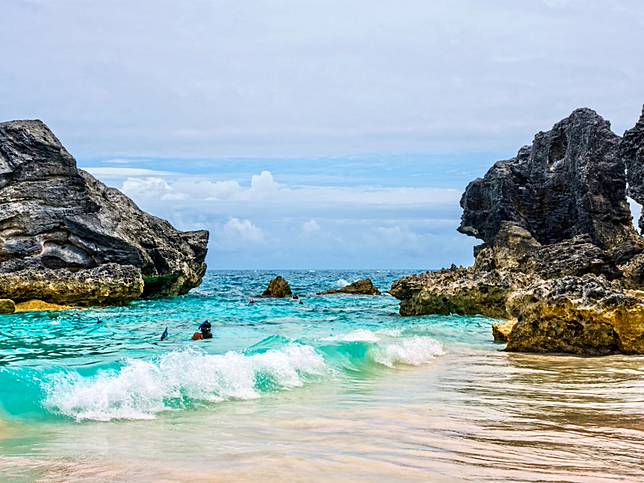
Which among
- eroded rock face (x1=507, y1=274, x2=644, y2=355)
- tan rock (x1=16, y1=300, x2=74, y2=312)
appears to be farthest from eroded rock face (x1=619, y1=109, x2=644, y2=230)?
tan rock (x1=16, y1=300, x2=74, y2=312)

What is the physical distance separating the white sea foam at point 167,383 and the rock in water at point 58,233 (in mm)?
24853

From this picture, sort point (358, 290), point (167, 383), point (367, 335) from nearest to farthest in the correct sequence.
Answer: point (167, 383), point (367, 335), point (358, 290)

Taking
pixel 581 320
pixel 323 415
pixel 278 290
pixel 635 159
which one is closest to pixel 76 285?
pixel 278 290

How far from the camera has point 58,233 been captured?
38.6 metres

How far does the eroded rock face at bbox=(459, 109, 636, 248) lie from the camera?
1549 inches

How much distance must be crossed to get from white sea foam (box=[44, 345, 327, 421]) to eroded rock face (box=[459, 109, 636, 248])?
30.3 metres

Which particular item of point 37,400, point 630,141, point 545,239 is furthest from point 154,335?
point 545,239

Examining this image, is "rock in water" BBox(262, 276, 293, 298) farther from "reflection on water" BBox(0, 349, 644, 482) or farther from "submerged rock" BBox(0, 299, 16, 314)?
"reflection on water" BBox(0, 349, 644, 482)

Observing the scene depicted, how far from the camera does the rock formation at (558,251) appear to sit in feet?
47.1

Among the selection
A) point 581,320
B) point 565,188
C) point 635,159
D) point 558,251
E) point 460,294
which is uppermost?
point 565,188

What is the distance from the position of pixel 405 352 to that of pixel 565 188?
3122cm

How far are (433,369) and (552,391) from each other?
3909 mm

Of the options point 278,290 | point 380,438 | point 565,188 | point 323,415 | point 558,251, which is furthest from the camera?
point 278,290

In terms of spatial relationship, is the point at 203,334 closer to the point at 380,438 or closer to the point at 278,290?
the point at 380,438
